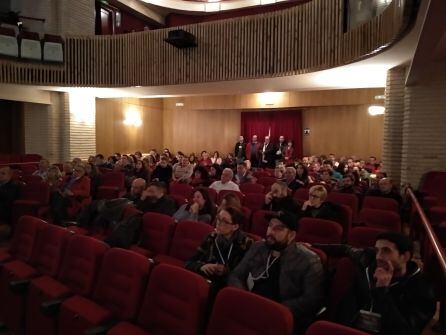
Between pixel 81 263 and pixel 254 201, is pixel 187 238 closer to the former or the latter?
pixel 81 263

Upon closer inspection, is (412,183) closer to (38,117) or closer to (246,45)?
(246,45)

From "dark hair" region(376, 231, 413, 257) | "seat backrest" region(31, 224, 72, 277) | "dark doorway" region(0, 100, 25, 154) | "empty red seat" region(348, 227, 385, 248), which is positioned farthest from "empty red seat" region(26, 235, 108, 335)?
"dark doorway" region(0, 100, 25, 154)

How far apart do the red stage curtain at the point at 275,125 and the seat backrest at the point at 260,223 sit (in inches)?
381

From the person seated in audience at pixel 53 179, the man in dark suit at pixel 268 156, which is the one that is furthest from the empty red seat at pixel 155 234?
the man in dark suit at pixel 268 156

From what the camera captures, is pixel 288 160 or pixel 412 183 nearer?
pixel 412 183

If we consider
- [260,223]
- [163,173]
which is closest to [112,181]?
[163,173]

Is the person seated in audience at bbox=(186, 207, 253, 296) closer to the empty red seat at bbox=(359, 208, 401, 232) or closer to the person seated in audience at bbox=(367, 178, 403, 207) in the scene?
the empty red seat at bbox=(359, 208, 401, 232)

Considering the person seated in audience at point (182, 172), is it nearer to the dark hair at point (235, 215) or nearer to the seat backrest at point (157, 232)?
the seat backrest at point (157, 232)

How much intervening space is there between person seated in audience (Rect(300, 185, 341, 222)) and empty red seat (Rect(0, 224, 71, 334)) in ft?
8.00

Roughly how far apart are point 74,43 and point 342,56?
23.7 ft

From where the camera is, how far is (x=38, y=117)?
10562 millimetres

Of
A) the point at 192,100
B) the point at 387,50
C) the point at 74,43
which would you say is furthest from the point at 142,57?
the point at 387,50

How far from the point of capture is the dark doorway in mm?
11125

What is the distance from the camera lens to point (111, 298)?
2441 millimetres
